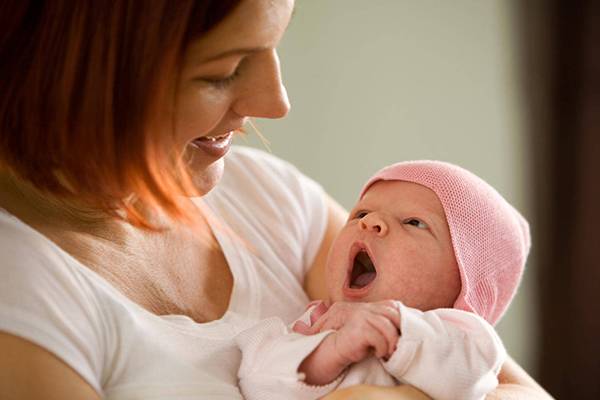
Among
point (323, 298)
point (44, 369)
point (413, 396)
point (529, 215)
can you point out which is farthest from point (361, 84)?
point (44, 369)

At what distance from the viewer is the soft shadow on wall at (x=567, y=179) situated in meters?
2.82

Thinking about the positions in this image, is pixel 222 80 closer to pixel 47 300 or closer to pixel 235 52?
pixel 235 52

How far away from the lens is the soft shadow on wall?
282 centimetres

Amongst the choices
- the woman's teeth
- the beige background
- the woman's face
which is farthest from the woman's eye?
the beige background

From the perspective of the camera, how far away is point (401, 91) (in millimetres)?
2586

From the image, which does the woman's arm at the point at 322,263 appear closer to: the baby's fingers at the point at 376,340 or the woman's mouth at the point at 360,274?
the woman's mouth at the point at 360,274

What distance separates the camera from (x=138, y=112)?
1.11 meters

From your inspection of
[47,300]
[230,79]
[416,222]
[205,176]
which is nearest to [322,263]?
[416,222]

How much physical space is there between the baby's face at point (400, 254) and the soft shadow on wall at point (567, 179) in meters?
1.58

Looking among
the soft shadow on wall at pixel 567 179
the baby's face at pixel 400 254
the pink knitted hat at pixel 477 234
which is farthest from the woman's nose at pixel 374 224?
the soft shadow on wall at pixel 567 179

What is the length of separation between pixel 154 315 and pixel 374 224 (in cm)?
39

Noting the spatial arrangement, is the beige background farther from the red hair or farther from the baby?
the red hair

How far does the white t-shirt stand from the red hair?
12 centimetres

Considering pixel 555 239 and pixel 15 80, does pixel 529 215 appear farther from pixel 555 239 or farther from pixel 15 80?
pixel 15 80
